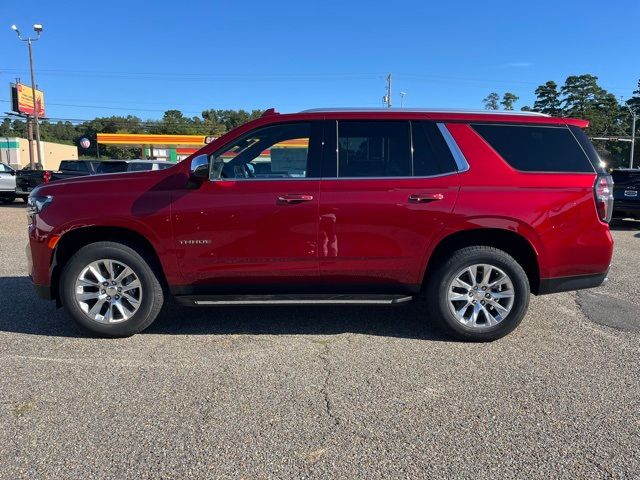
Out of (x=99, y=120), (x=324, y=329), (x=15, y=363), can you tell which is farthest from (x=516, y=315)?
(x=99, y=120)

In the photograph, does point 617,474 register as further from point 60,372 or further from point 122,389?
point 60,372

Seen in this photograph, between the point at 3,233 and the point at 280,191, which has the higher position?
the point at 280,191

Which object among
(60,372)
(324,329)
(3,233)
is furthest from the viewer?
(3,233)

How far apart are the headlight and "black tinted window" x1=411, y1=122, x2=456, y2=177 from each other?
3.18m

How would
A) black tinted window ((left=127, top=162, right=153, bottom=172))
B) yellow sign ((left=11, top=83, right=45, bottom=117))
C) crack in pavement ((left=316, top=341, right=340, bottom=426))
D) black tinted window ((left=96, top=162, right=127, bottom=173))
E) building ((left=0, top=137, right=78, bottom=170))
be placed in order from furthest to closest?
building ((left=0, top=137, right=78, bottom=170)), yellow sign ((left=11, top=83, right=45, bottom=117)), black tinted window ((left=96, top=162, right=127, bottom=173)), black tinted window ((left=127, top=162, right=153, bottom=172)), crack in pavement ((left=316, top=341, right=340, bottom=426))

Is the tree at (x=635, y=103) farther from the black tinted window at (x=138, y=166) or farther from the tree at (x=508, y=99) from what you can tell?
the black tinted window at (x=138, y=166)

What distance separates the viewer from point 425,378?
146 inches

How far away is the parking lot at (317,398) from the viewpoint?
2701 millimetres

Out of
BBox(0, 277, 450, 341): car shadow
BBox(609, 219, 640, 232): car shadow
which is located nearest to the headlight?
BBox(0, 277, 450, 341): car shadow

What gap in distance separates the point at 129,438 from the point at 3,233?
10111 millimetres

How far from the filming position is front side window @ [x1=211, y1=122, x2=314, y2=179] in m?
4.41

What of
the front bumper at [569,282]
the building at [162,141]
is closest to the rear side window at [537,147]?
the front bumper at [569,282]

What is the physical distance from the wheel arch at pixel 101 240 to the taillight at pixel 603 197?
12.5 ft

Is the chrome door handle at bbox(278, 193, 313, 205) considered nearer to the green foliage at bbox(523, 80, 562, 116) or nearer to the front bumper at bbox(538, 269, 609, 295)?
the front bumper at bbox(538, 269, 609, 295)
